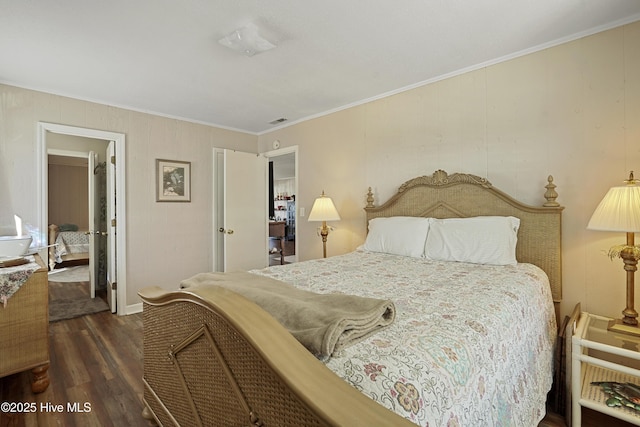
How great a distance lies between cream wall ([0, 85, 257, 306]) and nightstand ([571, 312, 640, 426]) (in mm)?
3914

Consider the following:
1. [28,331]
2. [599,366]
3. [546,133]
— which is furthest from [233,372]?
[546,133]

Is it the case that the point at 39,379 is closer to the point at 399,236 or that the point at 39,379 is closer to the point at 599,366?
the point at 399,236

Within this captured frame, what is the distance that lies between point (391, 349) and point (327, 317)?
0.22 metres

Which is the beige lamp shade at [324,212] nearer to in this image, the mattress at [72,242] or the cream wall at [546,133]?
the cream wall at [546,133]

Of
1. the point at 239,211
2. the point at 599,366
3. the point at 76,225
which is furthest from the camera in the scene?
the point at 76,225

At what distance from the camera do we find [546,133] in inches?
88.3

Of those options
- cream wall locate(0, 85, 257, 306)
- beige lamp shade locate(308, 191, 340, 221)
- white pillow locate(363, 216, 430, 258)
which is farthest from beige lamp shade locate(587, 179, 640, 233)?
cream wall locate(0, 85, 257, 306)

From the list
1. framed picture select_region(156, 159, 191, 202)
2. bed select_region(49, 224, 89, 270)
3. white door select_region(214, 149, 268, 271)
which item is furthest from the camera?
bed select_region(49, 224, 89, 270)

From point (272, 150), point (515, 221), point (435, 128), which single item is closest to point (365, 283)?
point (515, 221)

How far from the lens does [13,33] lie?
202 centimetres

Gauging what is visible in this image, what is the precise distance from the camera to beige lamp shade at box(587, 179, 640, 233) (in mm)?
1619

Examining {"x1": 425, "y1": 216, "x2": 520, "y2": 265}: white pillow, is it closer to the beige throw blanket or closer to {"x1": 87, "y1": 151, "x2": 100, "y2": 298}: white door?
the beige throw blanket

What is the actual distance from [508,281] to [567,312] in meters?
0.92

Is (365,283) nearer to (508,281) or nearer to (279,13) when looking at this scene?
(508,281)
